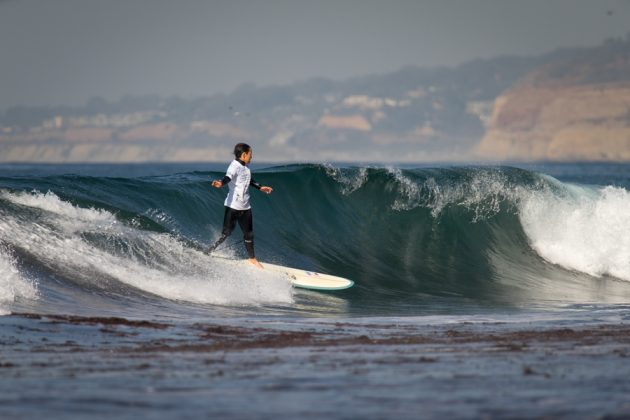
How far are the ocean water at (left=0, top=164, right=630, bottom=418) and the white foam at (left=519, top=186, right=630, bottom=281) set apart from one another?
37 mm

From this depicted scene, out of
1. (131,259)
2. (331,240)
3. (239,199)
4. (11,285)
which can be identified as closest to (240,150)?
(239,199)

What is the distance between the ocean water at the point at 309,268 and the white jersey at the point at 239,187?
2.43 feet

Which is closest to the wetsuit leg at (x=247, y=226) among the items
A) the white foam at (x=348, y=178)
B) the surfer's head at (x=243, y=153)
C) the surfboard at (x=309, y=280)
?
the surfboard at (x=309, y=280)

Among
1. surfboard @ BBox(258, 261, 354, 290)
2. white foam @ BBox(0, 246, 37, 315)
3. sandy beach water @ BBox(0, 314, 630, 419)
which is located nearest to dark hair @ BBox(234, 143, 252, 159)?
surfboard @ BBox(258, 261, 354, 290)

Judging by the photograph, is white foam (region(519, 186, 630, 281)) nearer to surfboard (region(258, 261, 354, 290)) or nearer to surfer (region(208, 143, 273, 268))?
surfboard (region(258, 261, 354, 290))

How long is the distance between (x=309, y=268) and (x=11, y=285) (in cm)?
641

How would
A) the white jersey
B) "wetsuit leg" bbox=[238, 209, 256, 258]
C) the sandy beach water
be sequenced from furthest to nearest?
"wetsuit leg" bbox=[238, 209, 256, 258] → the white jersey → the sandy beach water

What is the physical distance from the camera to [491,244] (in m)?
19.1

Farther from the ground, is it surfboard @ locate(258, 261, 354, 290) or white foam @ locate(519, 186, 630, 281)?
white foam @ locate(519, 186, 630, 281)

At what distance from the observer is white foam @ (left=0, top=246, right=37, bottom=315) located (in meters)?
9.90

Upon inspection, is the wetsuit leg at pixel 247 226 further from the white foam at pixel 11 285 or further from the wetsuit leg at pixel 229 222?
the white foam at pixel 11 285

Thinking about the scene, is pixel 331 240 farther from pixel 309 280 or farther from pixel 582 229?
pixel 582 229

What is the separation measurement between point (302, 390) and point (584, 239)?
13.7 meters

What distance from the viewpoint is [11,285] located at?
33.6 feet
